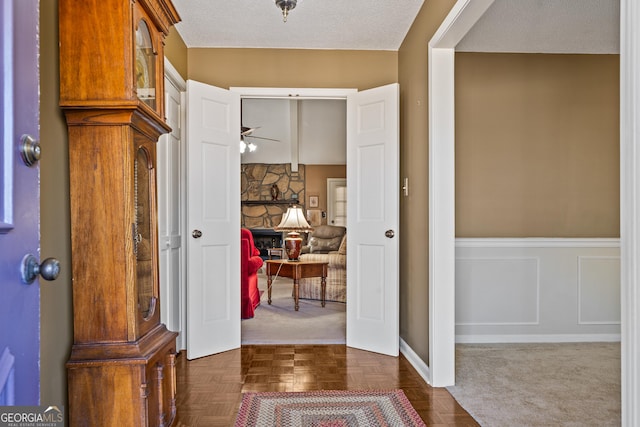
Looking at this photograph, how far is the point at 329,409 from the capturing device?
2469 mm

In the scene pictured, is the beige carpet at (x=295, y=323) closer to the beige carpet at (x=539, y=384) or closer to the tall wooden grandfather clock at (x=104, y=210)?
the beige carpet at (x=539, y=384)

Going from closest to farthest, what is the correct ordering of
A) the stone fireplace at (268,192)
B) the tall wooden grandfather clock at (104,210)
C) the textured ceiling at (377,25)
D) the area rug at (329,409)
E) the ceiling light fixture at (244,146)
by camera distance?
the tall wooden grandfather clock at (104,210), the area rug at (329,409), the textured ceiling at (377,25), the ceiling light fixture at (244,146), the stone fireplace at (268,192)

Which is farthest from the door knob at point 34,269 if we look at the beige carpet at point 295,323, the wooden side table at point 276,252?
the wooden side table at point 276,252

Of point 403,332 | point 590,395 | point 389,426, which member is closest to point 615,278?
point 590,395

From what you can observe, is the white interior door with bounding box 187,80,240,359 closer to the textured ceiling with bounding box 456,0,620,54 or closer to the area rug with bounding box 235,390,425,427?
the area rug with bounding box 235,390,425,427

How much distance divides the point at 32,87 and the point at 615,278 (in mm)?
4343

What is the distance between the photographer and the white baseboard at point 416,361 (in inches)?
118

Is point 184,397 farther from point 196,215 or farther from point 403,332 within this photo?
point 403,332

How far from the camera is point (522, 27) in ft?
10.7

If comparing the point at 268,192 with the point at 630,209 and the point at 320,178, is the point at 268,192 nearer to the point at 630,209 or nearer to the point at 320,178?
the point at 320,178

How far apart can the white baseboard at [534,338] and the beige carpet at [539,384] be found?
9 cm

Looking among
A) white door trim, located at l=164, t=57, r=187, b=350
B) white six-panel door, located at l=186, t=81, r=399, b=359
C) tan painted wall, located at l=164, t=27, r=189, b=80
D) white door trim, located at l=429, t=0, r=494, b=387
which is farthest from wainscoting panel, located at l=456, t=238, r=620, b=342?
tan painted wall, located at l=164, t=27, r=189, b=80

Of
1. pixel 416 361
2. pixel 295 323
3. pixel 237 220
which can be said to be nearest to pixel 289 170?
pixel 295 323

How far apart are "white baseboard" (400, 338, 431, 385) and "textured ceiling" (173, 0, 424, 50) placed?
2399 mm
